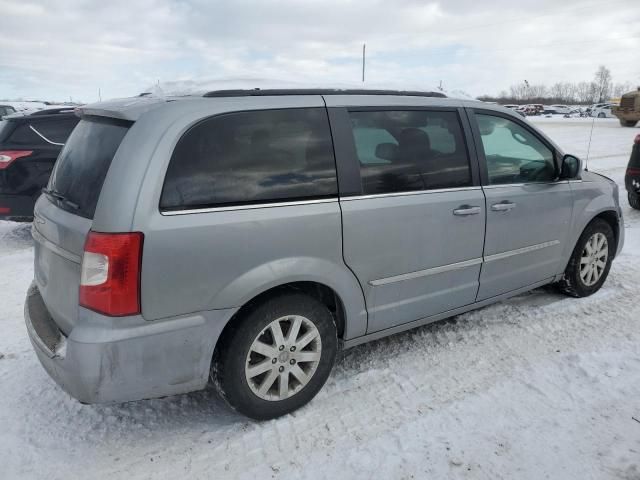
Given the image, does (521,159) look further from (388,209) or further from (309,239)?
(309,239)

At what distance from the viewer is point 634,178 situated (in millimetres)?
7793

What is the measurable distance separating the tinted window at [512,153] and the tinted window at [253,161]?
1.39 meters

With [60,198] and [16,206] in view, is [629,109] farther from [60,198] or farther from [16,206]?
[60,198]

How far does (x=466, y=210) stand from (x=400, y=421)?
1.42m

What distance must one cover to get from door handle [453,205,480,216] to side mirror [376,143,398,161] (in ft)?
1.87

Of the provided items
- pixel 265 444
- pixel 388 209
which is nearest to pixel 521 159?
pixel 388 209

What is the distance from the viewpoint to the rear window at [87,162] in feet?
8.18

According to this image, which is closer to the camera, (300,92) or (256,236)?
(256,236)

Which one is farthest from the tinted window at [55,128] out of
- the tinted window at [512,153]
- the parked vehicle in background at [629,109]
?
the parked vehicle in background at [629,109]

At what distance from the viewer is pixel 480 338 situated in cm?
377

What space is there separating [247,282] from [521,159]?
98.0 inches

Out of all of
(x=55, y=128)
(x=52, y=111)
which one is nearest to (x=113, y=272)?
(x=55, y=128)

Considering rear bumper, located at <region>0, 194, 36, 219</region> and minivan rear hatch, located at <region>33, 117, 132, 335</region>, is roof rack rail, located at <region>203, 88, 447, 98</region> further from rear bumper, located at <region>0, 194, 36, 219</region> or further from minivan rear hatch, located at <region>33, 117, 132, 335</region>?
rear bumper, located at <region>0, 194, 36, 219</region>

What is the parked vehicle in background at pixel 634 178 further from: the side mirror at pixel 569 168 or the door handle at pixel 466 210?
the door handle at pixel 466 210
